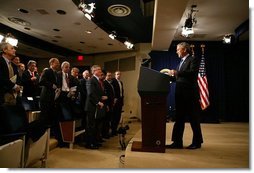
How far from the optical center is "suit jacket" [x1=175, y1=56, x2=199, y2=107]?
1945 millimetres

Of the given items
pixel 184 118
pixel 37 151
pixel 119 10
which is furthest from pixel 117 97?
pixel 119 10

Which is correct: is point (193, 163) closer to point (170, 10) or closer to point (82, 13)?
point (170, 10)

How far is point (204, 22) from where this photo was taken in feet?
13.6

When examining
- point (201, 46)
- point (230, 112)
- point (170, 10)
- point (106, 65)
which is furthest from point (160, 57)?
point (106, 65)

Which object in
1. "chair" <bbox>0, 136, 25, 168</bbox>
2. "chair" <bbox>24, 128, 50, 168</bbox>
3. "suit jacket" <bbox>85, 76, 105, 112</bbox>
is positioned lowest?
"chair" <bbox>24, 128, 50, 168</bbox>

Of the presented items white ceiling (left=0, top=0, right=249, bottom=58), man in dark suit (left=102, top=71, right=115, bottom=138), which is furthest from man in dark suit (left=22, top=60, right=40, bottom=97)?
man in dark suit (left=102, top=71, right=115, bottom=138)

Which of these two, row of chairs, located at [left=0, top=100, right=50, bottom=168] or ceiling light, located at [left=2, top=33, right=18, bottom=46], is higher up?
ceiling light, located at [left=2, top=33, right=18, bottom=46]

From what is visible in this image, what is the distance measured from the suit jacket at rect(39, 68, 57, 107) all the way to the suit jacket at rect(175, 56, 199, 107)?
1423 mm

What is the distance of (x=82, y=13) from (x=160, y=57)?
2807 mm

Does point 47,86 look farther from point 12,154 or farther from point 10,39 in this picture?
point 12,154

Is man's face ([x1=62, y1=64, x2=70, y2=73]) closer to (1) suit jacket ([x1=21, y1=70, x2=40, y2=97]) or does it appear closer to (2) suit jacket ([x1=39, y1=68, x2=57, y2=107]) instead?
(2) suit jacket ([x1=39, y1=68, x2=57, y2=107])

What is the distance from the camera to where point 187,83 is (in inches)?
77.4

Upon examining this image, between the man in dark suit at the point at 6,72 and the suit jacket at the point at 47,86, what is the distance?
2.04 feet

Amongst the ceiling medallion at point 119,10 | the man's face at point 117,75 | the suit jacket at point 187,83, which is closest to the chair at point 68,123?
the man's face at point 117,75
